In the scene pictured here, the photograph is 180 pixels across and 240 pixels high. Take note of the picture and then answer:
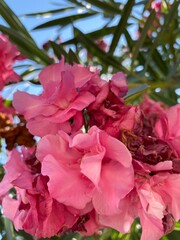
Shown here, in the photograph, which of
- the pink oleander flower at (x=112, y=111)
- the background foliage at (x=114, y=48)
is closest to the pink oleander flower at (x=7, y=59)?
the background foliage at (x=114, y=48)

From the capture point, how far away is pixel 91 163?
60 cm

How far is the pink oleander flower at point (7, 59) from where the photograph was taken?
1.11 m

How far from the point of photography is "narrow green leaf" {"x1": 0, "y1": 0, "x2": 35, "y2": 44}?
0.96 m

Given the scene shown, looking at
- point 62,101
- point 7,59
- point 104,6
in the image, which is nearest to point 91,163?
point 62,101

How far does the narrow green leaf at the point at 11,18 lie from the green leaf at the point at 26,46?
0.01 meters

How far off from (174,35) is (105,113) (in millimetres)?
792

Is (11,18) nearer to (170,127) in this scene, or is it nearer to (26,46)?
(26,46)

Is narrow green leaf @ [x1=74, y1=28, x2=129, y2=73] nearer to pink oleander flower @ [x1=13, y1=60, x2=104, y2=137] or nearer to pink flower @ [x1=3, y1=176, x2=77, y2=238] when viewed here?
pink oleander flower @ [x1=13, y1=60, x2=104, y2=137]

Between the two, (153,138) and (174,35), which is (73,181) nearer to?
(153,138)

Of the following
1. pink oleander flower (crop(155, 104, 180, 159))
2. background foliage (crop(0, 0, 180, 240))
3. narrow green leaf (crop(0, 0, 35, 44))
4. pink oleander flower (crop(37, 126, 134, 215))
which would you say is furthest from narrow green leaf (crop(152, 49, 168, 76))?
pink oleander flower (crop(37, 126, 134, 215))

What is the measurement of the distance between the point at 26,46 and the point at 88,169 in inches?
20.5

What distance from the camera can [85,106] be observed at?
26.0 inches

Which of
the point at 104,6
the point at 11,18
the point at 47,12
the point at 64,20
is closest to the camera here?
the point at 11,18

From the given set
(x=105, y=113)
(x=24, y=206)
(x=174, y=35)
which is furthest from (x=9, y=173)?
(x=174, y=35)
